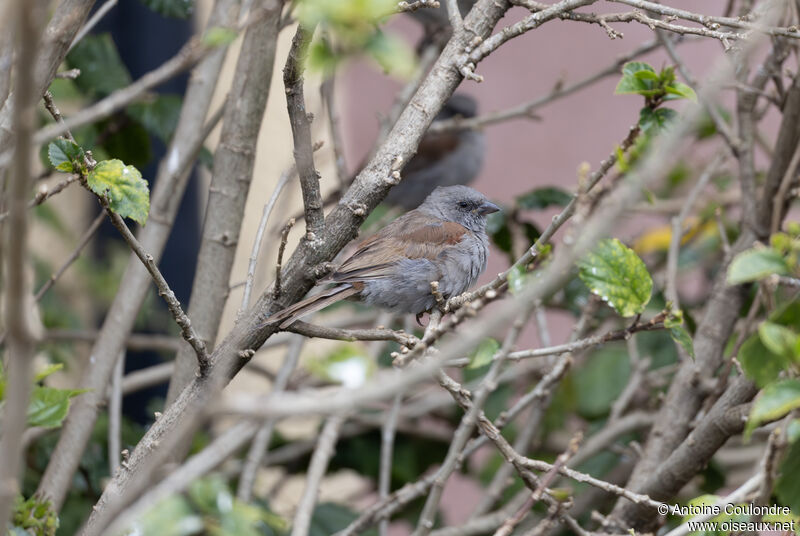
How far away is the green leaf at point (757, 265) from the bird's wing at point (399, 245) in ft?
4.66

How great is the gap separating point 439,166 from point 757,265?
342 cm

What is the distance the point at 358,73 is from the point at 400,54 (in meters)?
4.61

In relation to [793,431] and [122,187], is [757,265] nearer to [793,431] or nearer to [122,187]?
[793,431]

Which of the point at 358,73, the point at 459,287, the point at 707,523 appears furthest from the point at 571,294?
the point at 358,73

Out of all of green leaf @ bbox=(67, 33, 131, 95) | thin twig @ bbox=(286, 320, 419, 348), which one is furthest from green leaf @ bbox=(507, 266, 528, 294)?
green leaf @ bbox=(67, 33, 131, 95)

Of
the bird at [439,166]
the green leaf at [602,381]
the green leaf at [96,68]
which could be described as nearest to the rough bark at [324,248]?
the green leaf at [96,68]

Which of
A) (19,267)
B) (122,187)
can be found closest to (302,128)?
(122,187)

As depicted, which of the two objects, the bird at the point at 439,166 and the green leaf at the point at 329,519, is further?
the bird at the point at 439,166

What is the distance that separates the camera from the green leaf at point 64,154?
62.6 inches

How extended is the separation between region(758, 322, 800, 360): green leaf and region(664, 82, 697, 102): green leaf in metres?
0.65

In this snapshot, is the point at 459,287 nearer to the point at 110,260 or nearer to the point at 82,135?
the point at 82,135

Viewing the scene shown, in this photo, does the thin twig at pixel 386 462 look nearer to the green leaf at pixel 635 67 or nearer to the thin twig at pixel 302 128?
the thin twig at pixel 302 128

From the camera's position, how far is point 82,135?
2.89 m

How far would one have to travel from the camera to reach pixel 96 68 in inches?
113
